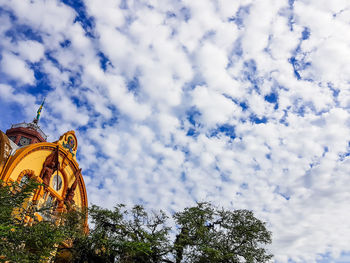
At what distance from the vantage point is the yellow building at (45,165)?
23156 millimetres

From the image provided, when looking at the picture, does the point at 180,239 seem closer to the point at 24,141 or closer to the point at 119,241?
the point at 119,241

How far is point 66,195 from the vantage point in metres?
29.2

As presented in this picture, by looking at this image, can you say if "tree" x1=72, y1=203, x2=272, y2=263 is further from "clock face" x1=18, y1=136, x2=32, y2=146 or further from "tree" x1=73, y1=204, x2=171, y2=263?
"clock face" x1=18, y1=136, x2=32, y2=146

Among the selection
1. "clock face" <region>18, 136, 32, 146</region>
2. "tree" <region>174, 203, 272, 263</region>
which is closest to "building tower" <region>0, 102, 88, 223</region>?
"clock face" <region>18, 136, 32, 146</region>

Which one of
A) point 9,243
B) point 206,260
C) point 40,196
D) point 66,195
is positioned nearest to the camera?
point 9,243

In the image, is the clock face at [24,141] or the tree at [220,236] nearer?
the tree at [220,236]

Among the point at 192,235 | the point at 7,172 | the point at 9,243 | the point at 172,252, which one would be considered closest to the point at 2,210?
Result: the point at 9,243

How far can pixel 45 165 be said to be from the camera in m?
26.4

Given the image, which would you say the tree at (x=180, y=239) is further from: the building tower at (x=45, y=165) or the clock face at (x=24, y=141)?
the clock face at (x=24, y=141)

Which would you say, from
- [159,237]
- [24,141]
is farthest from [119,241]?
[24,141]

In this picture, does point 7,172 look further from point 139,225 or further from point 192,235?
point 192,235

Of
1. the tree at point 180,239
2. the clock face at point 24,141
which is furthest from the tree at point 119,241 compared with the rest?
the clock face at point 24,141

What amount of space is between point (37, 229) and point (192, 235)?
11.0 m

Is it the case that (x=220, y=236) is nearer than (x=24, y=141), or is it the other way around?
(x=220, y=236)
